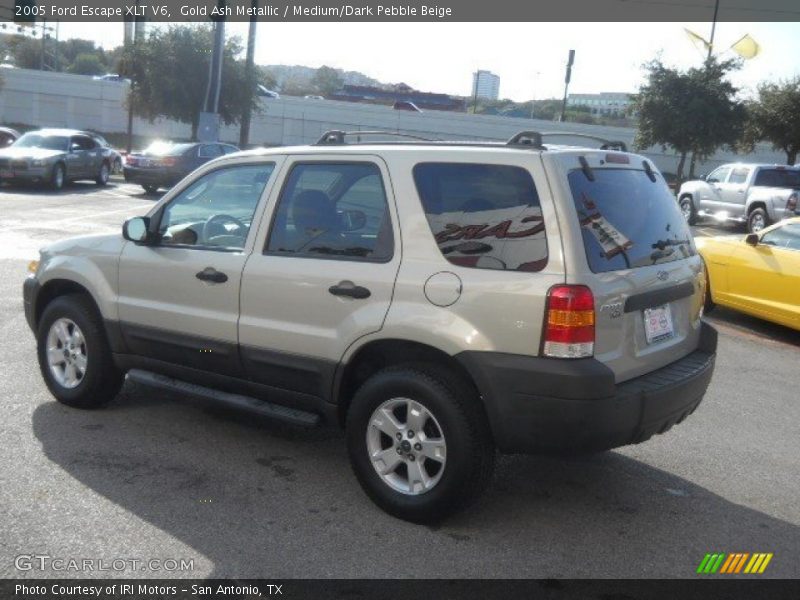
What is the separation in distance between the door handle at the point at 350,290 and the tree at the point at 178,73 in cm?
3155

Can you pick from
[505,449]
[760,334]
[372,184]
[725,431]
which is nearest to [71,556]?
[505,449]

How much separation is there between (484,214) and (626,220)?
0.74 meters

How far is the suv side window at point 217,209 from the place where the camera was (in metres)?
5.14

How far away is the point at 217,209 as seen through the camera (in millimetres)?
5391

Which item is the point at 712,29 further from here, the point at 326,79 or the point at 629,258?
the point at 326,79

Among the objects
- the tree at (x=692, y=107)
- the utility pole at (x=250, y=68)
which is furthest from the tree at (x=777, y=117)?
the utility pole at (x=250, y=68)

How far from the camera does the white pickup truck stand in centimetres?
2091

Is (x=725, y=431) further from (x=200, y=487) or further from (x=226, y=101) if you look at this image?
(x=226, y=101)

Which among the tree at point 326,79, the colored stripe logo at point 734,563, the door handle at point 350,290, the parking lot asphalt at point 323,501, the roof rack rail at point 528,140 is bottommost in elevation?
the parking lot asphalt at point 323,501

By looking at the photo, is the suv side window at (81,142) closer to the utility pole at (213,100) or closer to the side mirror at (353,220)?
the utility pole at (213,100)

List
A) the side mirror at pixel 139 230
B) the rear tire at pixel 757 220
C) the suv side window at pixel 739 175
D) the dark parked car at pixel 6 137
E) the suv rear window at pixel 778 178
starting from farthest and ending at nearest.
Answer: the dark parked car at pixel 6 137
the suv side window at pixel 739 175
the suv rear window at pixel 778 178
the rear tire at pixel 757 220
the side mirror at pixel 139 230

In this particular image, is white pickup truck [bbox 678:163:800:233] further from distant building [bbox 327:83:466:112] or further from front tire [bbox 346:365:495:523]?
distant building [bbox 327:83:466:112]

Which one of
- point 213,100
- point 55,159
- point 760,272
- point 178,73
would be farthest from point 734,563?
point 178,73

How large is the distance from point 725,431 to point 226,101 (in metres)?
31.8
